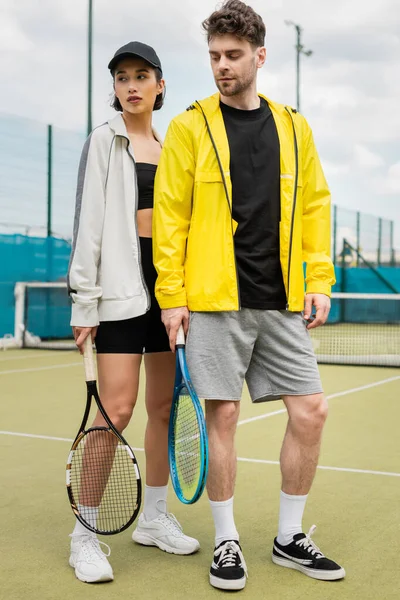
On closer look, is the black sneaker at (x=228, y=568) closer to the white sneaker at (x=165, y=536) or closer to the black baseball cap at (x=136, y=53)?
the white sneaker at (x=165, y=536)

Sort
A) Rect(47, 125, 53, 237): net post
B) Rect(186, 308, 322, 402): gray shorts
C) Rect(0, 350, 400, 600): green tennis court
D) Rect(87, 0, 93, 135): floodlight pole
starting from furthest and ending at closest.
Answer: Rect(87, 0, 93, 135): floodlight pole < Rect(47, 125, 53, 237): net post < Rect(186, 308, 322, 402): gray shorts < Rect(0, 350, 400, 600): green tennis court

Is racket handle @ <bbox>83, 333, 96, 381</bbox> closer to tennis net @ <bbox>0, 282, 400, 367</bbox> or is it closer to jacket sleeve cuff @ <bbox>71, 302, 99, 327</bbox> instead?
jacket sleeve cuff @ <bbox>71, 302, 99, 327</bbox>

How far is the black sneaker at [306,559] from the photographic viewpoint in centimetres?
317

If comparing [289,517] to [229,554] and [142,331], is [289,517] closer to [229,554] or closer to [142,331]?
[229,554]

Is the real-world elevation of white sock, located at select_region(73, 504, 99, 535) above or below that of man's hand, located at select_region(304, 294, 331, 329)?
below

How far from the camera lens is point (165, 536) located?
3.52 meters

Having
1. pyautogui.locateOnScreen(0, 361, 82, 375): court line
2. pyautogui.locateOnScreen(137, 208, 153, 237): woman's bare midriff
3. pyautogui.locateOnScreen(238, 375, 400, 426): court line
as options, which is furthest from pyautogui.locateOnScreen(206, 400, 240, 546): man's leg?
pyautogui.locateOnScreen(0, 361, 82, 375): court line

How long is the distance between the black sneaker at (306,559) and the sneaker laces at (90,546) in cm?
63

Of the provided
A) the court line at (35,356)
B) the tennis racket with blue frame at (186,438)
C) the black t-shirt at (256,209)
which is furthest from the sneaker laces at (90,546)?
the court line at (35,356)

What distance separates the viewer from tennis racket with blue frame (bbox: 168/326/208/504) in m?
2.97

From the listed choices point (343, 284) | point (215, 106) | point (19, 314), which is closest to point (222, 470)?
point (215, 106)

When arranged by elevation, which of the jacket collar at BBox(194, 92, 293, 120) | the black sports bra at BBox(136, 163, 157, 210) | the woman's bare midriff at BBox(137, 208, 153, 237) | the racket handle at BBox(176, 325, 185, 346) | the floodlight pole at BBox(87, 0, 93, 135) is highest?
the floodlight pole at BBox(87, 0, 93, 135)

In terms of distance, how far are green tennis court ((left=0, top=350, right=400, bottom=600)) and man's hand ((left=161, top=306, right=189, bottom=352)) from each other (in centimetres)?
85

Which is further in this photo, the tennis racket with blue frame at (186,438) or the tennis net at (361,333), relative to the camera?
the tennis net at (361,333)
